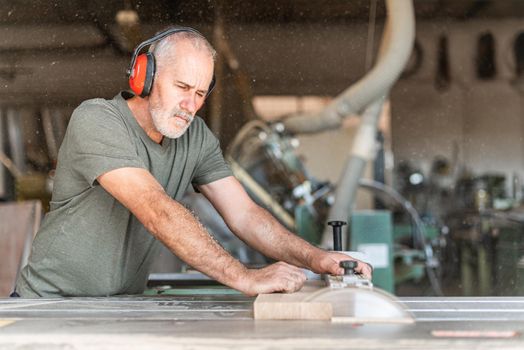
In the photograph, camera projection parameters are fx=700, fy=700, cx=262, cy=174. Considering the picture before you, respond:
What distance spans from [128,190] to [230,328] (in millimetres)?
522

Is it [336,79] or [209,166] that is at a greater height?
[336,79]

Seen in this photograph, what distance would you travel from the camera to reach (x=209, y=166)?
81.6 inches

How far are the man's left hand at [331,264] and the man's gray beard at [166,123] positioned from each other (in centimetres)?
Answer: 48

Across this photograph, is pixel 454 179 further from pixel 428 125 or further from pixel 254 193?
pixel 254 193

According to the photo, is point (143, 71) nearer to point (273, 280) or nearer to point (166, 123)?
point (166, 123)

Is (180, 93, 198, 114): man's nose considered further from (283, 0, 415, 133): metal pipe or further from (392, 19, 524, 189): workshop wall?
(392, 19, 524, 189): workshop wall

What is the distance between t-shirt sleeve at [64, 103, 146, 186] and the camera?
1567 mm

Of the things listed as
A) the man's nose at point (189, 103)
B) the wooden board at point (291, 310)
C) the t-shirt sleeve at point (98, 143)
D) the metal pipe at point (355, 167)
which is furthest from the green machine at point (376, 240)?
the wooden board at point (291, 310)

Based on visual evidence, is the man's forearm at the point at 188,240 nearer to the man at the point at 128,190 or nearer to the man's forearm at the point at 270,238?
the man at the point at 128,190

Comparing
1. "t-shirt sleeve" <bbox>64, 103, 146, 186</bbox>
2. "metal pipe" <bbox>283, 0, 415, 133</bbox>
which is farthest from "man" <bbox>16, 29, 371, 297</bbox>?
"metal pipe" <bbox>283, 0, 415, 133</bbox>

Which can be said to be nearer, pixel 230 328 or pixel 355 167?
pixel 230 328

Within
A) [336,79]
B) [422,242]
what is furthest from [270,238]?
[422,242]

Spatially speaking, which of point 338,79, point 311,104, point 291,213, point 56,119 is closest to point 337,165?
point 311,104

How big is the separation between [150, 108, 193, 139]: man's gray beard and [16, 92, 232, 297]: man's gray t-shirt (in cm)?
7
